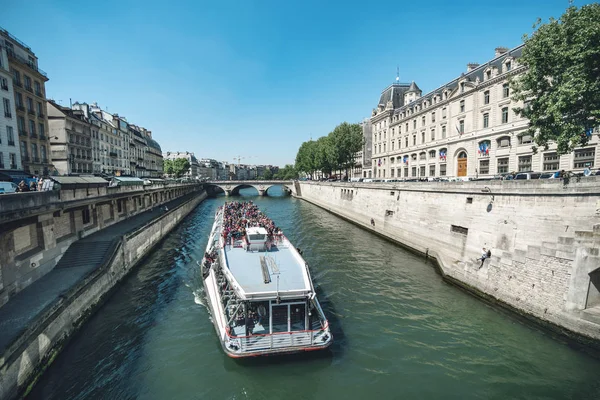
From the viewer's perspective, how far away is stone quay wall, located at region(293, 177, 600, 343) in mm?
13117

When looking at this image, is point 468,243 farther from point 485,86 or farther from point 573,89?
point 485,86

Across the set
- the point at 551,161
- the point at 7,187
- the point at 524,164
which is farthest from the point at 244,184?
the point at 551,161

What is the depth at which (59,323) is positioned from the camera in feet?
39.2

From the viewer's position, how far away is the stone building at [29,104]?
1154 inches

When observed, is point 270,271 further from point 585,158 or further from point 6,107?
point 6,107

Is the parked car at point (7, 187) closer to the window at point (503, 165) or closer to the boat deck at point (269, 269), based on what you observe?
the boat deck at point (269, 269)

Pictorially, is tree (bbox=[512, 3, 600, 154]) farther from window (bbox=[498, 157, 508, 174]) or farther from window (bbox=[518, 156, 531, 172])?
window (bbox=[498, 157, 508, 174])

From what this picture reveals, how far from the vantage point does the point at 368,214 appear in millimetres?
39812

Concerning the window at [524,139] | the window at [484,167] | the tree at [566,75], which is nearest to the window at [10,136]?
the tree at [566,75]

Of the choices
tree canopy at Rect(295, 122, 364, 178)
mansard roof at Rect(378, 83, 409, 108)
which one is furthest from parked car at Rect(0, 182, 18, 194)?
mansard roof at Rect(378, 83, 409, 108)

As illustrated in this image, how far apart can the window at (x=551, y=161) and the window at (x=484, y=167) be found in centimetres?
714

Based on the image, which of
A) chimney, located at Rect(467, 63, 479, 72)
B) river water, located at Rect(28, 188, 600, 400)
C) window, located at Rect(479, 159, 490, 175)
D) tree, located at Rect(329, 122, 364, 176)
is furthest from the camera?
tree, located at Rect(329, 122, 364, 176)

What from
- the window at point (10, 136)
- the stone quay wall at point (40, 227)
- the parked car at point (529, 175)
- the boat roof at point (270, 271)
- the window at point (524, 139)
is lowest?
the boat roof at point (270, 271)

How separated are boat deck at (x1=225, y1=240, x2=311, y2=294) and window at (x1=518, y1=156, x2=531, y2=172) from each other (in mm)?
27641
